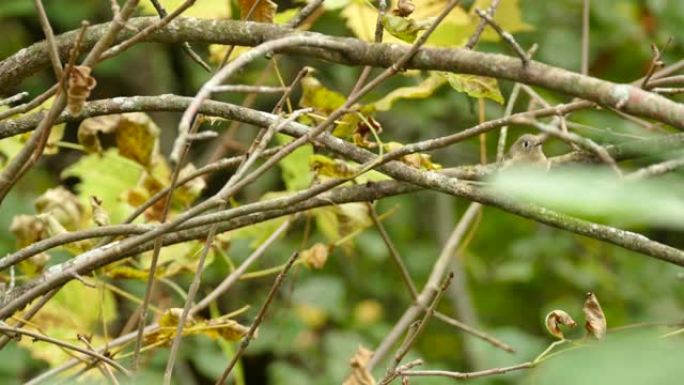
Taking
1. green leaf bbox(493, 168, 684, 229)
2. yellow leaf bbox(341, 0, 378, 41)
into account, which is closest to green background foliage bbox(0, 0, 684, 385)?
yellow leaf bbox(341, 0, 378, 41)

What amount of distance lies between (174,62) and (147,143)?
2.57 meters

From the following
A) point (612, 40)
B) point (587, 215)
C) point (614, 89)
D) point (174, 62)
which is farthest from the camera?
point (174, 62)

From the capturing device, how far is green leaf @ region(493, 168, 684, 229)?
31 cm

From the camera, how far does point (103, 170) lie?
188 centimetres

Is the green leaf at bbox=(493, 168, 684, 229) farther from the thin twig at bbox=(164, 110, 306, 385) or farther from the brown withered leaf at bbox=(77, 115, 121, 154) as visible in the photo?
the brown withered leaf at bbox=(77, 115, 121, 154)

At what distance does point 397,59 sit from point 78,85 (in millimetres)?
263

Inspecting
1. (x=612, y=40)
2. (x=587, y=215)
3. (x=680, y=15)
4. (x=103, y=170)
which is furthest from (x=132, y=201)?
Answer: (x=612, y=40)

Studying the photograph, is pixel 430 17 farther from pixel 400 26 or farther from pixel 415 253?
pixel 415 253

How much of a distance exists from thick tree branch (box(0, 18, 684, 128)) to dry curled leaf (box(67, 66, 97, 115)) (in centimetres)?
18

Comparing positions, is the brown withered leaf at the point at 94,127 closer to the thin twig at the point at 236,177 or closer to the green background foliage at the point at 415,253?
the thin twig at the point at 236,177

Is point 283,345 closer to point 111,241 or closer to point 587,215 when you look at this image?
point 111,241

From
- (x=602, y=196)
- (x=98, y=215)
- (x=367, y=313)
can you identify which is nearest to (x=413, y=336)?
(x=98, y=215)

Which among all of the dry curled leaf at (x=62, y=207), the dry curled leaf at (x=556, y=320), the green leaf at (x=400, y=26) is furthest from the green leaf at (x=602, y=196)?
the dry curled leaf at (x=62, y=207)

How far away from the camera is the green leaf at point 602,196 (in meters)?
Result: 0.31
